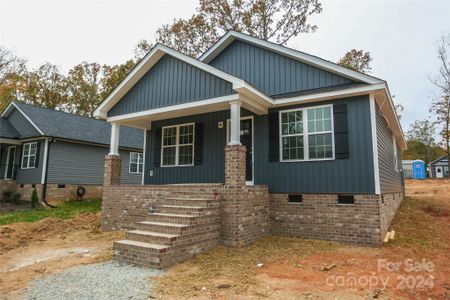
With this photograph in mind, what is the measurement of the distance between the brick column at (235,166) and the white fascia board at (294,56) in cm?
318

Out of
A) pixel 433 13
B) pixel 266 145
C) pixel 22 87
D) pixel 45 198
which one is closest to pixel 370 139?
pixel 266 145

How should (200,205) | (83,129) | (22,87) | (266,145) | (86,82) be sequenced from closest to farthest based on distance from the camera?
(200,205)
(266,145)
(83,129)
(22,87)
(86,82)

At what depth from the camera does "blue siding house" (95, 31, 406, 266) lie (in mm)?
6895

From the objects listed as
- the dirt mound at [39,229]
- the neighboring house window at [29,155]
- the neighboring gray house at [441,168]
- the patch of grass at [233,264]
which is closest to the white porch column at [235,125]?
the patch of grass at [233,264]

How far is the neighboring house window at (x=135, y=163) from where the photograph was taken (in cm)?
1964

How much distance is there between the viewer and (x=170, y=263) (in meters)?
5.32

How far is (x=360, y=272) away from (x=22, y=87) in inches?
1097

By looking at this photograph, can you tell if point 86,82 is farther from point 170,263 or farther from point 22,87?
point 170,263

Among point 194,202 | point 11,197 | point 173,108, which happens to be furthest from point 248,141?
point 11,197

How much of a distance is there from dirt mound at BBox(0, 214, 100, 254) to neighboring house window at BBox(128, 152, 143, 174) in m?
8.74

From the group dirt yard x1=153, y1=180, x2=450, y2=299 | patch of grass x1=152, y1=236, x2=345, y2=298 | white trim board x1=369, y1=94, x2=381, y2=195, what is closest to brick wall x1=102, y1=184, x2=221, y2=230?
patch of grass x1=152, y1=236, x2=345, y2=298

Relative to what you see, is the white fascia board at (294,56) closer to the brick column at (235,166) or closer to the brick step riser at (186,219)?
the brick column at (235,166)

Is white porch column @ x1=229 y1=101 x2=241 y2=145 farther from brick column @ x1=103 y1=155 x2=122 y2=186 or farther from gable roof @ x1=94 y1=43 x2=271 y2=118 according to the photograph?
brick column @ x1=103 y1=155 x2=122 y2=186

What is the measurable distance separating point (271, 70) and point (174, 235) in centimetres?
556
